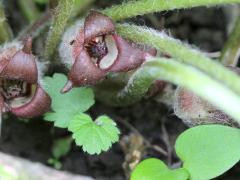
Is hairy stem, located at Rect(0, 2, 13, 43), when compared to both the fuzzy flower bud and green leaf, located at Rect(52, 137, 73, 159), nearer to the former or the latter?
green leaf, located at Rect(52, 137, 73, 159)

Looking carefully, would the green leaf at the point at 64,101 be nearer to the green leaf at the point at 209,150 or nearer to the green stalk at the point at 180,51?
the green stalk at the point at 180,51

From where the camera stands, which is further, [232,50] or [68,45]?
[232,50]

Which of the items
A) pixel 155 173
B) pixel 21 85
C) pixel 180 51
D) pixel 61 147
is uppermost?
pixel 180 51

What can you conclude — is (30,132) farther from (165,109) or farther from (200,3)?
(200,3)

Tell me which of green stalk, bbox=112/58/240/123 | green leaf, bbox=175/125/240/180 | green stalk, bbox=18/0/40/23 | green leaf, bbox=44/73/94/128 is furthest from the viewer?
green stalk, bbox=18/0/40/23

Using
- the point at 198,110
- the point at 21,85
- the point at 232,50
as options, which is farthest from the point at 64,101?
the point at 232,50

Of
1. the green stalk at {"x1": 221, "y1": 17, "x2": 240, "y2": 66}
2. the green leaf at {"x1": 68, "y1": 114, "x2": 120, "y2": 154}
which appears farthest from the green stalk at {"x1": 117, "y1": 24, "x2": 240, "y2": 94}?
the green stalk at {"x1": 221, "y1": 17, "x2": 240, "y2": 66}

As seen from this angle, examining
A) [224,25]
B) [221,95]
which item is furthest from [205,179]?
[224,25]

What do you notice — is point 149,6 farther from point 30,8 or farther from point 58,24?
point 30,8
